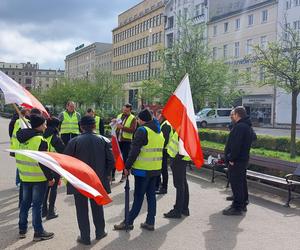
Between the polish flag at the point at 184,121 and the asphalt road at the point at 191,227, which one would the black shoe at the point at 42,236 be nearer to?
the asphalt road at the point at 191,227

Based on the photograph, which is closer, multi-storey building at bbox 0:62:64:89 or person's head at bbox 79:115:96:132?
person's head at bbox 79:115:96:132

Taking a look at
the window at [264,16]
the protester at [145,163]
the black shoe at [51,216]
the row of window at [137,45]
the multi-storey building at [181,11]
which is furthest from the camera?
the row of window at [137,45]

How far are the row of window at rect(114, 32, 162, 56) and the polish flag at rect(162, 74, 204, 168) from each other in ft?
221

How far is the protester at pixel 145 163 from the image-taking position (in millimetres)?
6641

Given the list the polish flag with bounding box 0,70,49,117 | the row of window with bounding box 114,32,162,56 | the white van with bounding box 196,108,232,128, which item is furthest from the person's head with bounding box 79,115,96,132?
the row of window with bounding box 114,32,162,56

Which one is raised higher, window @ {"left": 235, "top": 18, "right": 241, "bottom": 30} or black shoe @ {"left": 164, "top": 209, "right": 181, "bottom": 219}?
window @ {"left": 235, "top": 18, "right": 241, "bottom": 30}

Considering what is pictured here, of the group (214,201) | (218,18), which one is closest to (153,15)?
(218,18)

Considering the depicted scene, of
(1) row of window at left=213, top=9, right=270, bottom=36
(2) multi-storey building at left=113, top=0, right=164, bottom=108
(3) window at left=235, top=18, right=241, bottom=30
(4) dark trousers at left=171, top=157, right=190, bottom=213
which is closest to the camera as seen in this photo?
(4) dark trousers at left=171, top=157, right=190, bottom=213

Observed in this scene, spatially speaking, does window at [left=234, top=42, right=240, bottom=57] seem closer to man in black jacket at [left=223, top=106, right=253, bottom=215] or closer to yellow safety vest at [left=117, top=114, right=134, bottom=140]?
yellow safety vest at [left=117, top=114, right=134, bottom=140]

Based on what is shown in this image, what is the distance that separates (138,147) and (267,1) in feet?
148

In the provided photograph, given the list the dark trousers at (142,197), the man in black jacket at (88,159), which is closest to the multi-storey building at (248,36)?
the dark trousers at (142,197)

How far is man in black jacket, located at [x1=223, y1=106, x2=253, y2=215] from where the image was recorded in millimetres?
7871

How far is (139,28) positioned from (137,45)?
10.8 feet

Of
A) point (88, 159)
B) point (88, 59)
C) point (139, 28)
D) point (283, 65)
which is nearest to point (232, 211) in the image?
point (88, 159)
